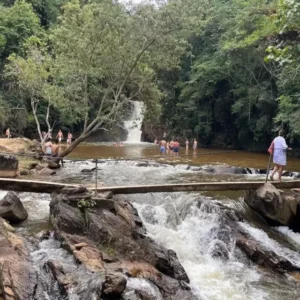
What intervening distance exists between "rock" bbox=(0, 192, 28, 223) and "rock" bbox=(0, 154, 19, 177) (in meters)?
6.01

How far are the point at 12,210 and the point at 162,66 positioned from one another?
1262 cm

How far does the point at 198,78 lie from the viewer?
34375mm

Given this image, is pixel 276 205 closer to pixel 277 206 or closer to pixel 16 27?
Result: pixel 277 206

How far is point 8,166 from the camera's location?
1527 centimetres

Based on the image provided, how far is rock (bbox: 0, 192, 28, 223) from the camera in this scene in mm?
9086

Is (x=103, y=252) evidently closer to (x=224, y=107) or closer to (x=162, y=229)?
(x=162, y=229)

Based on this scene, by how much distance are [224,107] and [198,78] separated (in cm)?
353

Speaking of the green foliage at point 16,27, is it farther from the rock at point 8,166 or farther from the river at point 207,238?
the river at point 207,238

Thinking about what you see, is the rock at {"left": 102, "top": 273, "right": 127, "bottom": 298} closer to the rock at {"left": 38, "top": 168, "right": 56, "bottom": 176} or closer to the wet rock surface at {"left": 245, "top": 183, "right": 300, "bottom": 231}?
the wet rock surface at {"left": 245, "top": 183, "right": 300, "bottom": 231}

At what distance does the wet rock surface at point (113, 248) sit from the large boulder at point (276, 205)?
405cm

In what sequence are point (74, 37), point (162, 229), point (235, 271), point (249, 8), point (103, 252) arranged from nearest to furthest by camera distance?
point (103, 252)
point (235, 271)
point (162, 229)
point (74, 37)
point (249, 8)

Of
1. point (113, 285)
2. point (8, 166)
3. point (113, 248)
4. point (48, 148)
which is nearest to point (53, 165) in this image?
point (48, 148)

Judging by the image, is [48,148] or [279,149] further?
[48,148]

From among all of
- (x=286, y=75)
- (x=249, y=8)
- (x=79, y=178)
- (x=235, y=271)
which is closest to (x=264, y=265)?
(x=235, y=271)
